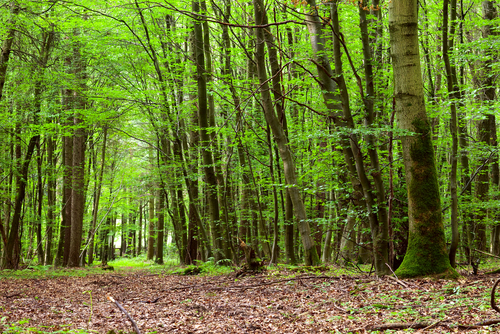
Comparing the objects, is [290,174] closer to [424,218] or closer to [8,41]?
[424,218]

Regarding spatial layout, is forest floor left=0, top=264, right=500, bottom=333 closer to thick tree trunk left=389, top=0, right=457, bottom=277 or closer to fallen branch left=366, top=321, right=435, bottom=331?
fallen branch left=366, top=321, right=435, bottom=331

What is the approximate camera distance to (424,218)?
17.1 ft

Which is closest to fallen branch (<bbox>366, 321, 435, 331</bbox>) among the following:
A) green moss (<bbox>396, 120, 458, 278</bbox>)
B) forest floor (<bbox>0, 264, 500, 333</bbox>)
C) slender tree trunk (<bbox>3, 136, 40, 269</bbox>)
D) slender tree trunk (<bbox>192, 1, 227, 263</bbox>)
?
forest floor (<bbox>0, 264, 500, 333</bbox>)

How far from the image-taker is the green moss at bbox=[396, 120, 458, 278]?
5.12 metres

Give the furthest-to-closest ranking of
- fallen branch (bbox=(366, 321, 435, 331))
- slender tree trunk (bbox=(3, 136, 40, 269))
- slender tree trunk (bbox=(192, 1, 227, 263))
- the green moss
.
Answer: slender tree trunk (bbox=(3, 136, 40, 269)) → slender tree trunk (bbox=(192, 1, 227, 263)) → the green moss → fallen branch (bbox=(366, 321, 435, 331))

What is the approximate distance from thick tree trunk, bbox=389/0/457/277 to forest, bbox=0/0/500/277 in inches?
0.7

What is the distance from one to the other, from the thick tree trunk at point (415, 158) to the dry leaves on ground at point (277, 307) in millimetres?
375

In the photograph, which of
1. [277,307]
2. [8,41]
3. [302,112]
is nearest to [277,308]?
[277,307]

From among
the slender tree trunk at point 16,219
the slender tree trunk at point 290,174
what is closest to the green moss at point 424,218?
the slender tree trunk at point 290,174

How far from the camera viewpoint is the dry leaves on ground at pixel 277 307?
12.2ft

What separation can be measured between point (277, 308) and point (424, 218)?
244 centimetres

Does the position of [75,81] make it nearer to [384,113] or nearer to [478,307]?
[384,113]

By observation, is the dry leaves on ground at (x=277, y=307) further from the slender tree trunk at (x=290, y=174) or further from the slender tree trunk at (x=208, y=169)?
the slender tree trunk at (x=208, y=169)

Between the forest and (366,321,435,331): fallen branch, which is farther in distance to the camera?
the forest
